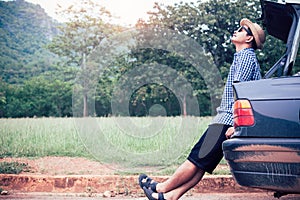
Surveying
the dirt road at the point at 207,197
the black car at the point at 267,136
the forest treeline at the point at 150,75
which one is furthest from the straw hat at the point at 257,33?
the forest treeline at the point at 150,75

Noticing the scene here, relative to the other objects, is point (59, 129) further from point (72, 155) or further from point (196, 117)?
point (196, 117)

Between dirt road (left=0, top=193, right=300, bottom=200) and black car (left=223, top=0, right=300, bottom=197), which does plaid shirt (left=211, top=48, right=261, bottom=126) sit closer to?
black car (left=223, top=0, right=300, bottom=197)

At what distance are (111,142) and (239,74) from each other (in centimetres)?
534

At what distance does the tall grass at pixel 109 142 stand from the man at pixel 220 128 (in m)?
3.18

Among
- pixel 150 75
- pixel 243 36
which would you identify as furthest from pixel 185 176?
pixel 150 75

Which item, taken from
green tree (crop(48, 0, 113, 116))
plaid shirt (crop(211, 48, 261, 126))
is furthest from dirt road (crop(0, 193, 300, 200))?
green tree (crop(48, 0, 113, 116))

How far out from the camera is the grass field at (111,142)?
7.64 meters

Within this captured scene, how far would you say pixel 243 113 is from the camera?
310 centimetres

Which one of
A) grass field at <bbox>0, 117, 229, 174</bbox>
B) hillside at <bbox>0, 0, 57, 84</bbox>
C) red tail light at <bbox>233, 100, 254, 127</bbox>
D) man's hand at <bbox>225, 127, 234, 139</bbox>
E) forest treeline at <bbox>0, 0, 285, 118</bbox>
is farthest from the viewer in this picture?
hillside at <bbox>0, 0, 57, 84</bbox>

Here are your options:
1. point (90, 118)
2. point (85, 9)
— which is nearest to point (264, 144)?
point (90, 118)

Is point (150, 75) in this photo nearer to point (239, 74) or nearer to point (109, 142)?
point (109, 142)

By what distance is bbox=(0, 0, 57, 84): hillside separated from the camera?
25883 mm

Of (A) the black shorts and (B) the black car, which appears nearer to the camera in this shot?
(B) the black car

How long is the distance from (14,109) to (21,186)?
13.6 metres
